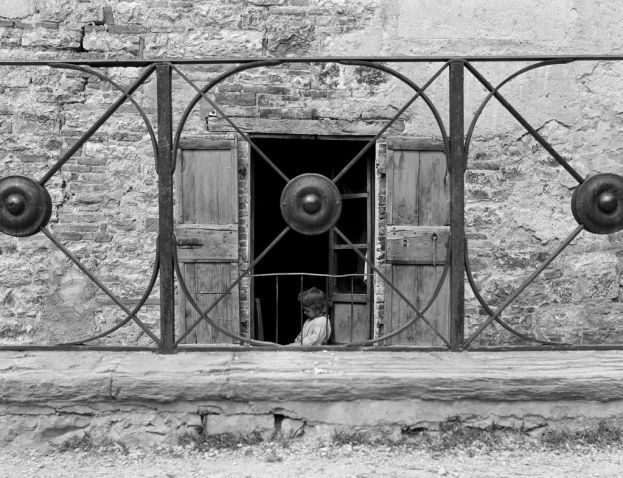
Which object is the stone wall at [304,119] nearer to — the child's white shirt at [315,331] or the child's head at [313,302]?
the child's head at [313,302]

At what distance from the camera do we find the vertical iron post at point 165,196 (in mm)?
2947

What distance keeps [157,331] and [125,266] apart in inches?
23.8

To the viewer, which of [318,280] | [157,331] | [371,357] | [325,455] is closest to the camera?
[325,455]

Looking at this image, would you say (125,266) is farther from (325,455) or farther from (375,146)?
(325,455)

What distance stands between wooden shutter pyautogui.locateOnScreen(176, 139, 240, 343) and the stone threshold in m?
3.15

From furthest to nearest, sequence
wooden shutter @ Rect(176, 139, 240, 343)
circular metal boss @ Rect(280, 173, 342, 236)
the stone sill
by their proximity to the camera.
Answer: wooden shutter @ Rect(176, 139, 240, 343)
circular metal boss @ Rect(280, 173, 342, 236)
the stone sill

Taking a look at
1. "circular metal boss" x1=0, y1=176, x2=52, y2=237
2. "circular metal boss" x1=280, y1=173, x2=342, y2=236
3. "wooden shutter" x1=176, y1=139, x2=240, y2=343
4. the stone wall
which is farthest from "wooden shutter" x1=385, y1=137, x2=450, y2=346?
"circular metal boss" x1=0, y1=176, x2=52, y2=237

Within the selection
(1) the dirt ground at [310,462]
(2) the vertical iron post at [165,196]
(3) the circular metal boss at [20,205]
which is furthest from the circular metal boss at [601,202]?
(3) the circular metal boss at [20,205]

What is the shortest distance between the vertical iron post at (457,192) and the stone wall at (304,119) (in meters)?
3.04

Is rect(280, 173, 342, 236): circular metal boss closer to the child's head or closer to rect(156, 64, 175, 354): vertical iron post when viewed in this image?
rect(156, 64, 175, 354): vertical iron post

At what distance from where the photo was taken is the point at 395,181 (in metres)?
6.01

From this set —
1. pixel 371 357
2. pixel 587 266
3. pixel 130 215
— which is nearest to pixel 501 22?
pixel 587 266

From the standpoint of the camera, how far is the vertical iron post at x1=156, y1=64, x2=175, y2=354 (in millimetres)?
2947

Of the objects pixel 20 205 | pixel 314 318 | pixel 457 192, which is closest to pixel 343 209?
Answer: pixel 314 318
